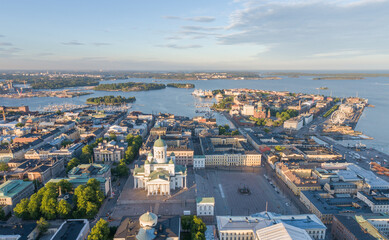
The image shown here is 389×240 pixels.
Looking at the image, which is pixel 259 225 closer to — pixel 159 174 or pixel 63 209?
pixel 159 174

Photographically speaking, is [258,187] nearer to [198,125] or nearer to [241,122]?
[198,125]

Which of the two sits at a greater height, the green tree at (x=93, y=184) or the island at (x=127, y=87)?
the island at (x=127, y=87)

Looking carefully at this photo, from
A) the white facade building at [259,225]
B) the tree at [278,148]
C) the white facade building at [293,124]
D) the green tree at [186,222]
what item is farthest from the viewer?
the white facade building at [293,124]

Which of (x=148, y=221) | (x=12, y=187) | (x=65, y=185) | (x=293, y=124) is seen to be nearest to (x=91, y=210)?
(x=65, y=185)

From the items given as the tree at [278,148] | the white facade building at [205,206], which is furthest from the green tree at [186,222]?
the tree at [278,148]

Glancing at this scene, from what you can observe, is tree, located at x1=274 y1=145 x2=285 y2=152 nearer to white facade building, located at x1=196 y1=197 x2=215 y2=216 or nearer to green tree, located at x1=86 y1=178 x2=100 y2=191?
white facade building, located at x1=196 y1=197 x2=215 y2=216

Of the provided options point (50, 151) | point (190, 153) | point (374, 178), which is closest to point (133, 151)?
point (190, 153)

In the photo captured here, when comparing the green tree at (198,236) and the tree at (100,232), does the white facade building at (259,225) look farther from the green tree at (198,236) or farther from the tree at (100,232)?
the tree at (100,232)
